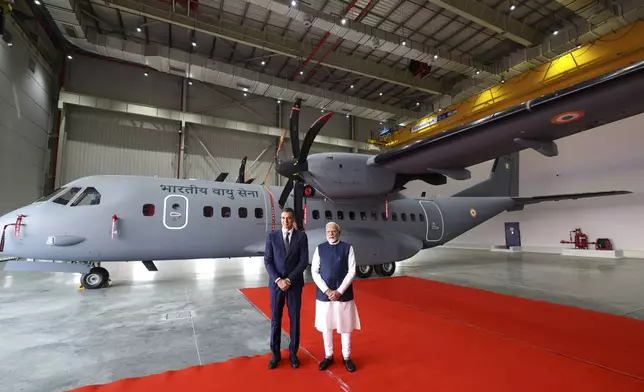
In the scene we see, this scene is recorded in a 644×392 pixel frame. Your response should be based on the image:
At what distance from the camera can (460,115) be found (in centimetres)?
1814

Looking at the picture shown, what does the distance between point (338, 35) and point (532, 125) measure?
9.75 meters

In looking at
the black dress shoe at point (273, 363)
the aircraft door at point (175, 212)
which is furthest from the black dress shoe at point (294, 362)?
the aircraft door at point (175, 212)

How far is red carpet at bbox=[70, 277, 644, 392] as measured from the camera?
279 centimetres

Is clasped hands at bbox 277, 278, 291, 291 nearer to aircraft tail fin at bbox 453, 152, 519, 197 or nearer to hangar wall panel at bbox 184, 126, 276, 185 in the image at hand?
aircraft tail fin at bbox 453, 152, 519, 197

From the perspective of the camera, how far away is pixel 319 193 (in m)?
8.41

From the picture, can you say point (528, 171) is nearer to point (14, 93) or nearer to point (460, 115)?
point (460, 115)

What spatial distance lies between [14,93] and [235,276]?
1197 centimetres

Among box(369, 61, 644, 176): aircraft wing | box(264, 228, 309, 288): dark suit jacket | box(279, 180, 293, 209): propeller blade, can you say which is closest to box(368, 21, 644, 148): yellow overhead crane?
box(369, 61, 644, 176): aircraft wing

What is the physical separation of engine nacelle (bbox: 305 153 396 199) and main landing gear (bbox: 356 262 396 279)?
2.64 m

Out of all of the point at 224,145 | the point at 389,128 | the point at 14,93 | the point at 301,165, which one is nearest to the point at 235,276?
the point at 301,165

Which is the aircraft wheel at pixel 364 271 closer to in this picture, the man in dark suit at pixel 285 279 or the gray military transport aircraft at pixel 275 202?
the gray military transport aircraft at pixel 275 202

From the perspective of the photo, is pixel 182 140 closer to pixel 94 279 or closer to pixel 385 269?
pixel 94 279

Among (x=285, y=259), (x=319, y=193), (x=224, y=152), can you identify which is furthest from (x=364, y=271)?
(x=224, y=152)

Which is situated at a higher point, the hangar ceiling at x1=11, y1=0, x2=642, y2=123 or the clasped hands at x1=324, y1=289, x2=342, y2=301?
the hangar ceiling at x1=11, y1=0, x2=642, y2=123
